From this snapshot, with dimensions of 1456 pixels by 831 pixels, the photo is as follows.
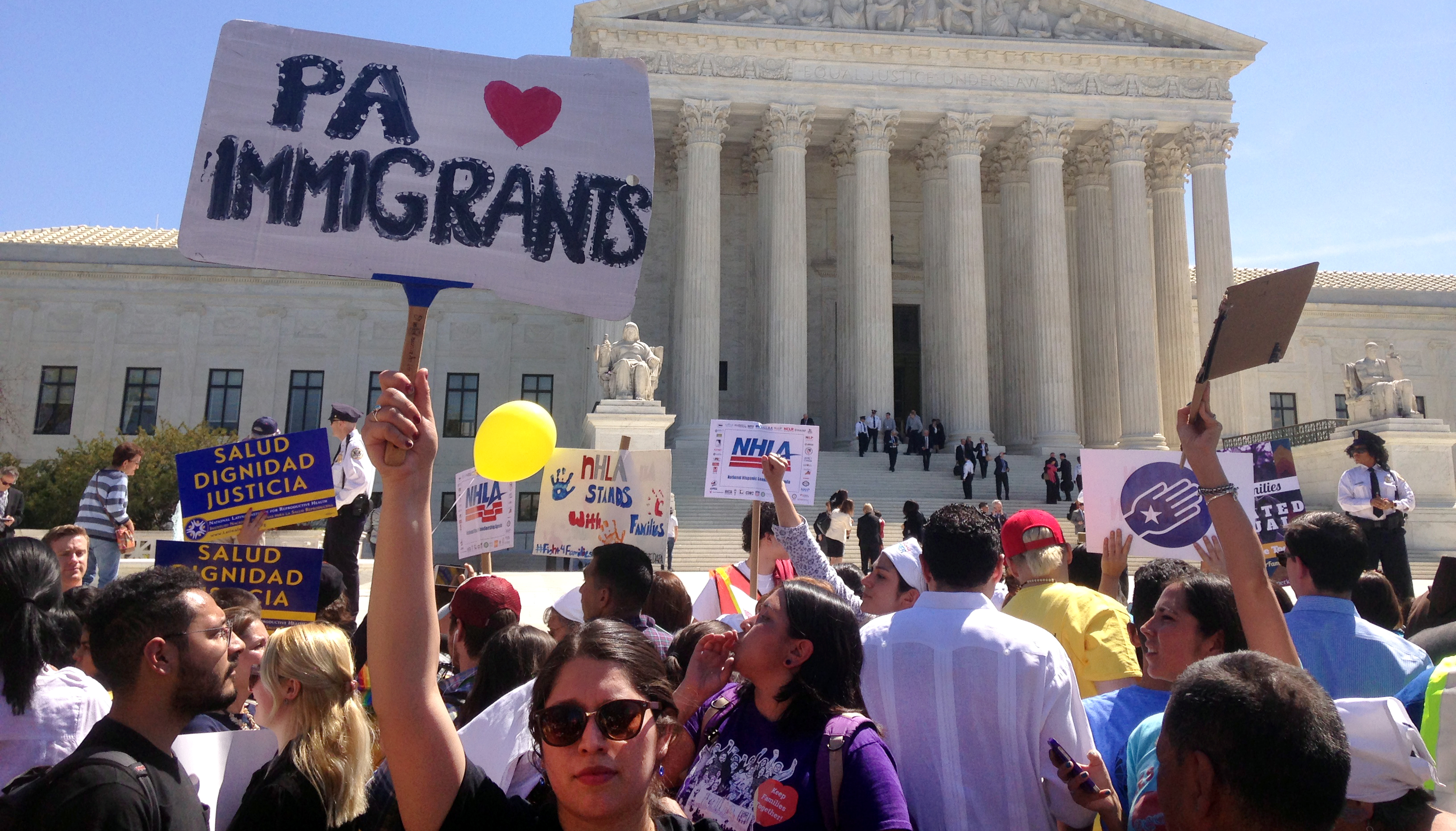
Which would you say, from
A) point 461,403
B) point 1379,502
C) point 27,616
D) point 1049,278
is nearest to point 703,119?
point 1049,278

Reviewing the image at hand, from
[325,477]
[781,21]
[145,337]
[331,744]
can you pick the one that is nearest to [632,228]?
[331,744]

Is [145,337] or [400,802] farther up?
[145,337]

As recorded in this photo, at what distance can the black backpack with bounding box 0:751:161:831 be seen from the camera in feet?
9.11

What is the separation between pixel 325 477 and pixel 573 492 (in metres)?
2.77

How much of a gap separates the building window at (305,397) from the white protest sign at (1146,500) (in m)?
34.9

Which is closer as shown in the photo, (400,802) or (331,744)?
(400,802)

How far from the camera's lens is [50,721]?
405 cm

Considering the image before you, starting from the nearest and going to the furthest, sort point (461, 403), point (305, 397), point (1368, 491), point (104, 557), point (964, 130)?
point (104, 557) → point (1368, 491) → point (964, 130) → point (305, 397) → point (461, 403)

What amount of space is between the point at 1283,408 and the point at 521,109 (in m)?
45.6

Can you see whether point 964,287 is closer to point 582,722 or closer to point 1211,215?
point 1211,215

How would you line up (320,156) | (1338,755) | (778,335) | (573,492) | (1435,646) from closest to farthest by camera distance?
1. (1338,755)
2. (320,156)
3. (1435,646)
4. (573,492)
5. (778,335)

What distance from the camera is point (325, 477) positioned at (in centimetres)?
808

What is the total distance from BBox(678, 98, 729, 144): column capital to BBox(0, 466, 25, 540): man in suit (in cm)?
2367

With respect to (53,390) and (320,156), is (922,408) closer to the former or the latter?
(53,390)
